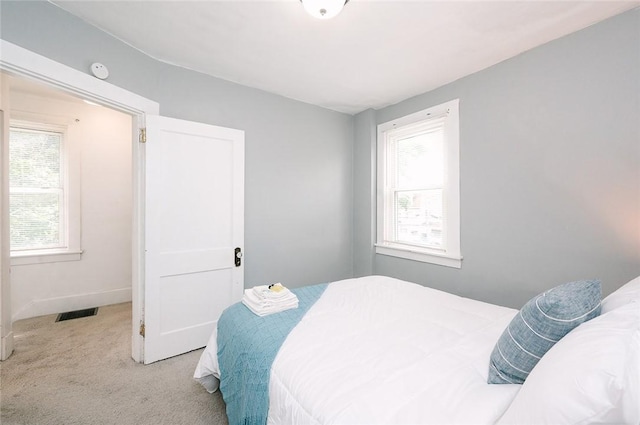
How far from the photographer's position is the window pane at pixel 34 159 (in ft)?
10.7

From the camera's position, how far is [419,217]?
3.10m

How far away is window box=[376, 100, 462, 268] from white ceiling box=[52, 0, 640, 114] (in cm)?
50

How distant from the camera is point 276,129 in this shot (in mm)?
3094

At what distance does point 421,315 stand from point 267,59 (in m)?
2.36

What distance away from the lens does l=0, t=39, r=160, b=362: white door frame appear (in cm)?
159

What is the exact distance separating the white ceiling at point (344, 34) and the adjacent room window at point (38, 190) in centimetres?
230

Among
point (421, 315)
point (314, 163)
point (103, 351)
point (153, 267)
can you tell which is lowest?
point (103, 351)

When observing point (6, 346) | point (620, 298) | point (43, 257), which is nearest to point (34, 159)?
point (43, 257)

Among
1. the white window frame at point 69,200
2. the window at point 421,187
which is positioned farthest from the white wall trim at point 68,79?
the window at point 421,187

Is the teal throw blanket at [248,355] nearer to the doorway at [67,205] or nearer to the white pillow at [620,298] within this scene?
the white pillow at [620,298]

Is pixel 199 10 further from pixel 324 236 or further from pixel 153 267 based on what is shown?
pixel 324 236

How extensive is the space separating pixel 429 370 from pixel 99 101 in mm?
2694

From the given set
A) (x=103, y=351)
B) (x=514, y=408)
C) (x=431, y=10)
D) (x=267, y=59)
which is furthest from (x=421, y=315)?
(x=103, y=351)

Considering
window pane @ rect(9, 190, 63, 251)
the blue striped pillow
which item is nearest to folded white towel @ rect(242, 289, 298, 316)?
the blue striped pillow
